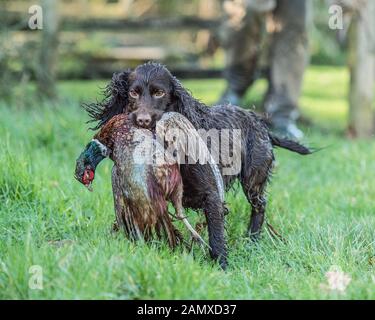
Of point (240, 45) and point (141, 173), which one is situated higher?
point (240, 45)

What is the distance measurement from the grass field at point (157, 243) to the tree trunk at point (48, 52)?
1711mm

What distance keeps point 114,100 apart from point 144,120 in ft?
1.23

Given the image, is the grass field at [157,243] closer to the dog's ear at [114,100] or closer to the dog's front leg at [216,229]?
→ the dog's front leg at [216,229]

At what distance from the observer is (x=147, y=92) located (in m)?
3.63

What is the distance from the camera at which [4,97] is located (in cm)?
795

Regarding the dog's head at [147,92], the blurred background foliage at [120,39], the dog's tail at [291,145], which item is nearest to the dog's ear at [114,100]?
the dog's head at [147,92]

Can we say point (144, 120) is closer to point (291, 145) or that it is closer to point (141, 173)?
point (141, 173)

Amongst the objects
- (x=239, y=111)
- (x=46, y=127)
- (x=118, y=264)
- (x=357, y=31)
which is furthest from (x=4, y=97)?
(x=118, y=264)

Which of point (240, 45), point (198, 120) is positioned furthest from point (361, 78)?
point (198, 120)

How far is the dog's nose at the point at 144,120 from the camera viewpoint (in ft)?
11.6

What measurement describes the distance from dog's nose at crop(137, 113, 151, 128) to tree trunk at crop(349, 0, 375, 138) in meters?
4.68

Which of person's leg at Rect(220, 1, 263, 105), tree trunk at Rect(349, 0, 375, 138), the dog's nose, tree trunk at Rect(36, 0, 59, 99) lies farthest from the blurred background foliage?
the dog's nose

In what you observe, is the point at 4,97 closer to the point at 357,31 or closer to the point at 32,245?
the point at 357,31
